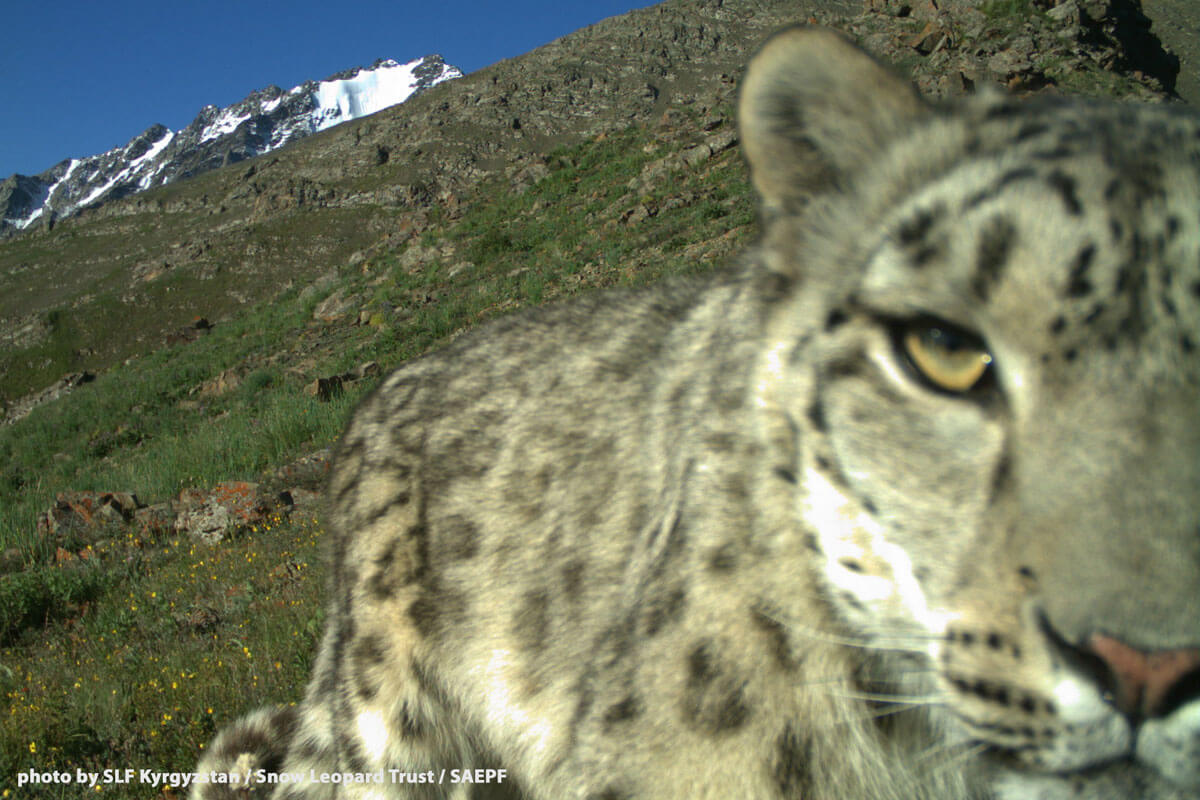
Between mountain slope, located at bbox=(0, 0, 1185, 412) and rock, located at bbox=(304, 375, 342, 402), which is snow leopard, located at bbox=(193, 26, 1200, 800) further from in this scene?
mountain slope, located at bbox=(0, 0, 1185, 412)

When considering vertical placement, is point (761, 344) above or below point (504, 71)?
below

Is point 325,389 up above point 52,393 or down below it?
below

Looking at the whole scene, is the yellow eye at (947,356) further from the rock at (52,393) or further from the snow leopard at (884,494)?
the rock at (52,393)

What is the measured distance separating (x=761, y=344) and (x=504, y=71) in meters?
83.1

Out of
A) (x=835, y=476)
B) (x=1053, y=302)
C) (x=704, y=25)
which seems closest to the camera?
(x=1053, y=302)

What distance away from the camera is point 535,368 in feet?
10.9

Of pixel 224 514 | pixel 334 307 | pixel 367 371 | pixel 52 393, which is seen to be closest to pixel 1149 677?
pixel 224 514

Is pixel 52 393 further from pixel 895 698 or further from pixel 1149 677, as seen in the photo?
pixel 1149 677

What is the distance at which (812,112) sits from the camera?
2.15 meters

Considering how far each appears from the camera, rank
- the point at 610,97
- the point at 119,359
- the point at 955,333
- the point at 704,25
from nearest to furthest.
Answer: the point at 955,333 < the point at 119,359 < the point at 610,97 < the point at 704,25

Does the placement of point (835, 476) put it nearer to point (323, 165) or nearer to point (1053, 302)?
point (1053, 302)

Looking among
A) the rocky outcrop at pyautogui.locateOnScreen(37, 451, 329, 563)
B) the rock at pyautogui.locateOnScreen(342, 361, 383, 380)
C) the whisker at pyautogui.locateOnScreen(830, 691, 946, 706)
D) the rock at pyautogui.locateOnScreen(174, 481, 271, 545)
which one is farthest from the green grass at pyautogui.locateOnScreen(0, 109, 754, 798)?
the whisker at pyautogui.locateOnScreen(830, 691, 946, 706)

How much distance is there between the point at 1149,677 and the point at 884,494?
0.54 m

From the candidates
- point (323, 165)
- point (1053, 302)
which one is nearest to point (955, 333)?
point (1053, 302)
